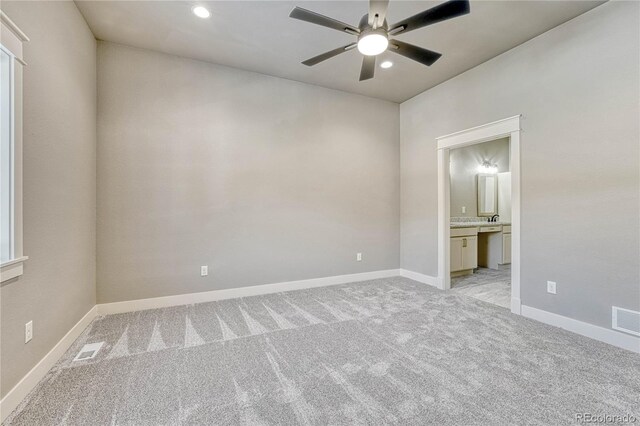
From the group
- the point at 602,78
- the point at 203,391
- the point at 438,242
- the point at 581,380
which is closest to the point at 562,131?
the point at 602,78

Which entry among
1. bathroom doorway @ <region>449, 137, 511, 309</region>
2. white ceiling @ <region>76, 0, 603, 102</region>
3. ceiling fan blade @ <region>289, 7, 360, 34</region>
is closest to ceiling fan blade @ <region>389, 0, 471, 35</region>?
ceiling fan blade @ <region>289, 7, 360, 34</region>

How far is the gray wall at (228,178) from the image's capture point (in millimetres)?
3154

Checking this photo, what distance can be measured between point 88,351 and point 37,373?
43cm

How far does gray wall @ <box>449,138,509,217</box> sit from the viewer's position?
223 inches

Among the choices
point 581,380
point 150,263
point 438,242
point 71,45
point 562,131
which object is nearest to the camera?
point 581,380

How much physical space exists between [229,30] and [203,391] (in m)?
3.29

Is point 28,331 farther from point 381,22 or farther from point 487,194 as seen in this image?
point 487,194

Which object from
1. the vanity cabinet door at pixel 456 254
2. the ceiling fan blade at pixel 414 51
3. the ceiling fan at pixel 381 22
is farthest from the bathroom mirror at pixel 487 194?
the ceiling fan at pixel 381 22

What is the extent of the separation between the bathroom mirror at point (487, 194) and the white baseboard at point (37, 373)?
22.1ft

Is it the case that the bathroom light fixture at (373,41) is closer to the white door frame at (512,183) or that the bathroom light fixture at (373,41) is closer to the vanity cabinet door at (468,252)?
the white door frame at (512,183)

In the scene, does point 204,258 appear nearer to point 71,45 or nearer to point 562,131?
point 71,45

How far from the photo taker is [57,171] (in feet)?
7.33

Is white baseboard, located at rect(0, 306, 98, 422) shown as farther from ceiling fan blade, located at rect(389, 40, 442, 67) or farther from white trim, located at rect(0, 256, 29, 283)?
ceiling fan blade, located at rect(389, 40, 442, 67)

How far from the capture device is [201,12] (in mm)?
2605
